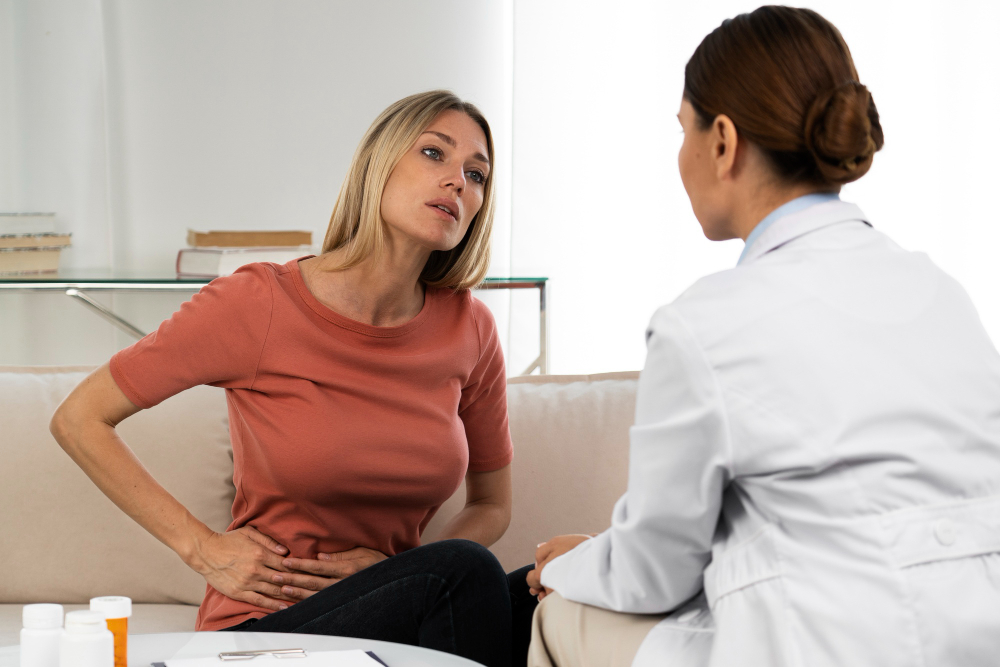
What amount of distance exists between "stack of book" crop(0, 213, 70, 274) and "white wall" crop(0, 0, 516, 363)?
0.20 m

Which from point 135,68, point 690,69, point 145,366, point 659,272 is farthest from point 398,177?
point 135,68

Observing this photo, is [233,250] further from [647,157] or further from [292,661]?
[292,661]

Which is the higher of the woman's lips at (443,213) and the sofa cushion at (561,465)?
the woman's lips at (443,213)

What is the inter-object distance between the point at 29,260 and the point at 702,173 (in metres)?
2.07

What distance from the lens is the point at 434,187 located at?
56.5 inches

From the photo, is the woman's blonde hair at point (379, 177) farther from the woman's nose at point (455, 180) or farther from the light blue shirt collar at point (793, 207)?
the light blue shirt collar at point (793, 207)

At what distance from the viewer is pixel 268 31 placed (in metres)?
2.70

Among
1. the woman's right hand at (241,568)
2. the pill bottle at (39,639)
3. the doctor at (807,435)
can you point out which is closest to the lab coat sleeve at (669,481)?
the doctor at (807,435)

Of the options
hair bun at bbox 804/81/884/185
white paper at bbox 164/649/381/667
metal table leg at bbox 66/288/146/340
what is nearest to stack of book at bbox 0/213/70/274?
metal table leg at bbox 66/288/146/340

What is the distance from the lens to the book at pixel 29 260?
2.28m

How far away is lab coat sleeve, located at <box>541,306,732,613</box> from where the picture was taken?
73 centimetres

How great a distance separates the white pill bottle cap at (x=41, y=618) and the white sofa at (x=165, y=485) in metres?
0.79

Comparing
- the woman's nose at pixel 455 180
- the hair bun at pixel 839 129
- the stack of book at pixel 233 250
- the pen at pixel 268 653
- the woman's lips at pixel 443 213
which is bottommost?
the pen at pixel 268 653

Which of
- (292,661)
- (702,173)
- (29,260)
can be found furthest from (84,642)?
(29,260)
